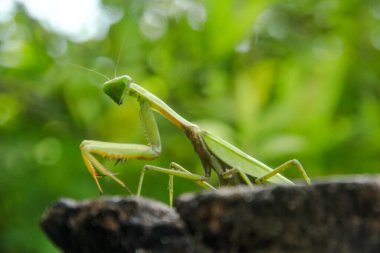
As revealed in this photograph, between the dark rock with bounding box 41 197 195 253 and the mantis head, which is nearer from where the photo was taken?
the dark rock with bounding box 41 197 195 253

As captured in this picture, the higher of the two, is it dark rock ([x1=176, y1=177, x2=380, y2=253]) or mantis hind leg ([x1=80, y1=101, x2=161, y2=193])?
dark rock ([x1=176, y1=177, x2=380, y2=253])

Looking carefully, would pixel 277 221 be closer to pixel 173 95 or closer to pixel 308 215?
pixel 308 215

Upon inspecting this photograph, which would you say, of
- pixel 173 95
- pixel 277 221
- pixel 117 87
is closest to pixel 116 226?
pixel 277 221

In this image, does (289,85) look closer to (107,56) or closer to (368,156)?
(368,156)

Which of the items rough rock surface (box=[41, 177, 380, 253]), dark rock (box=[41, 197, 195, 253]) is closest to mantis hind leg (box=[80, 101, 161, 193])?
dark rock (box=[41, 197, 195, 253])

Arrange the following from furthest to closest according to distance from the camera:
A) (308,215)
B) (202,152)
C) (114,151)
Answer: (202,152)
(114,151)
(308,215)

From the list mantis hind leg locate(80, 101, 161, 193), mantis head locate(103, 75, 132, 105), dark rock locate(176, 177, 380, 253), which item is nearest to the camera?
dark rock locate(176, 177, 380, 253)

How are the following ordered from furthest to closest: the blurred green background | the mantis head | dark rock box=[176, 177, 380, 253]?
the blurred green background → the mantis head → dark rock box=[176, 177, 380, 253]

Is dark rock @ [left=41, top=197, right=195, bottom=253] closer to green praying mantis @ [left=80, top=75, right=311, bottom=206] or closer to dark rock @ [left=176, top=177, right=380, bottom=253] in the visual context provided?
dark rock @ [left=176, top=177, right=380, bottom=253]

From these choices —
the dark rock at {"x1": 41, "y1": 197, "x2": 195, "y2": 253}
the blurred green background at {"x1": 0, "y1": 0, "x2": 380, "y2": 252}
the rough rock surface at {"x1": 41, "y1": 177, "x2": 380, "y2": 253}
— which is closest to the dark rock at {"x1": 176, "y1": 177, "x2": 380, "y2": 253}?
the rough rock surface at {"x1": 41, "y1": 177, "x2": 380, "y2": 253}
